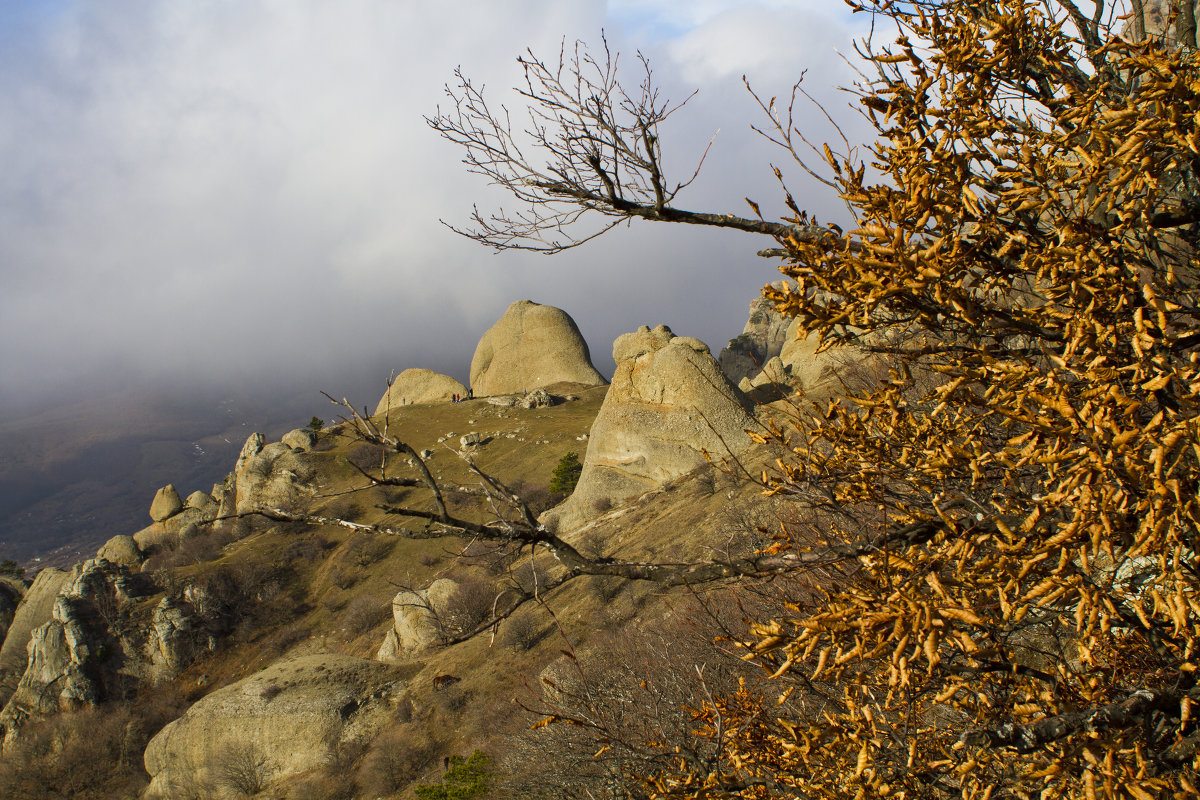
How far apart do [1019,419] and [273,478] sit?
4920 cm

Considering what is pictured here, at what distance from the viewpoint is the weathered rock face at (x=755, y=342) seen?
57750mm

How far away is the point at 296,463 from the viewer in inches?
1815

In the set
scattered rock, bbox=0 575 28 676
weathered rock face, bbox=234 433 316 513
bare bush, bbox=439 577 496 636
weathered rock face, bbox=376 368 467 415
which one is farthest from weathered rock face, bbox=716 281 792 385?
scattered rock, bbox=0 575 28 676

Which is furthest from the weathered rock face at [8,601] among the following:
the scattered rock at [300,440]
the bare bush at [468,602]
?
the bare bush at [468,602]

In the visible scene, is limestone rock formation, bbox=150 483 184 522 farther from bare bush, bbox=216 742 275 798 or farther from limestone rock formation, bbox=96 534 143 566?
bare bush, bbox=216 742 275 798

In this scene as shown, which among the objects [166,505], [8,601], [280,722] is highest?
[166,505]

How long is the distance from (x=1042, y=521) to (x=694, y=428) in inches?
858

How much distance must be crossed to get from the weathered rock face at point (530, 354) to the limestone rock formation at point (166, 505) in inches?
1007

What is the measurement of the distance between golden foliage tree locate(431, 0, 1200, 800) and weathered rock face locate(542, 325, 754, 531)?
2042 cm

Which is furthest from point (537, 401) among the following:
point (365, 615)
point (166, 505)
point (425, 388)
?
point (166, 505)

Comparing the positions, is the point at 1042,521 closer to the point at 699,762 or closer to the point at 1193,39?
the point at 699,762

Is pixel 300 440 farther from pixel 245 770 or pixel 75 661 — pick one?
pixel 245 770

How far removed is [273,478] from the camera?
45.1 meters

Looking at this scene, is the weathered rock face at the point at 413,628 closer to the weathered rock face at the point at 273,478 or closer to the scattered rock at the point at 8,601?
the weathered rock face at the point at 273,478
